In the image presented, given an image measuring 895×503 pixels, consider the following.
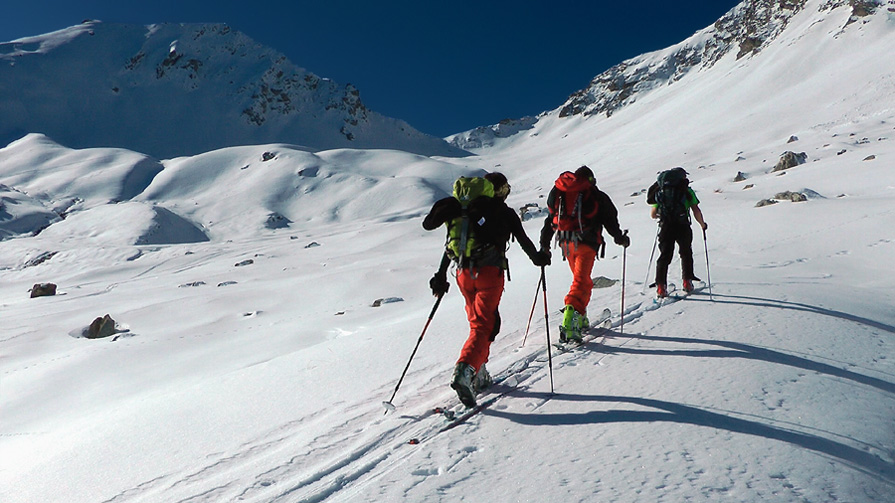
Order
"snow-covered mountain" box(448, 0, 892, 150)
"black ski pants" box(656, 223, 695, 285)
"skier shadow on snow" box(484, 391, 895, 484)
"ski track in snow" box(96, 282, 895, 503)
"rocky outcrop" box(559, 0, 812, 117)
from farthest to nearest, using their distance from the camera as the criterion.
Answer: "rocky outcrop" box(559, 0, 812, 117)
"snow-covered mountain" box(448, 0, 892, 150)
"black ski pants" box(656, 223, 695, 285)
"ski track in snow" box(96, 282, 895, 503)
"skier shadow on snow" box(484, 391, 895, 484)

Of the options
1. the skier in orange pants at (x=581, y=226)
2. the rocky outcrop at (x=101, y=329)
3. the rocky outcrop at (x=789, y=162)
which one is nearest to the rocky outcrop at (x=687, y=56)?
the rocky outcrop at (x=789, y=162)

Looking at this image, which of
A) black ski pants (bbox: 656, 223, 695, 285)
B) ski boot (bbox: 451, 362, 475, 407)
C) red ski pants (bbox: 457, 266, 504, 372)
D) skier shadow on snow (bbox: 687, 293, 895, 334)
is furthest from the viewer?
black ski pants (bbox: 656, 223, 695, 285)

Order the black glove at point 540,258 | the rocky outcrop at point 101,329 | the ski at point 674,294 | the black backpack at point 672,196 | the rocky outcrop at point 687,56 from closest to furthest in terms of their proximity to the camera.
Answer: the black glove at point 540,258
the ski at point 674,294
the black backpack at point 672,196
the rocky outcrop at point 101,329
the rocky outcrop at point 687,56

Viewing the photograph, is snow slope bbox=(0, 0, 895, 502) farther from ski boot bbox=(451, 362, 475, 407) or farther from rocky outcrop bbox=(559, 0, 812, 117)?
rocky outcrop bbox=(559, 0, 812, 117)

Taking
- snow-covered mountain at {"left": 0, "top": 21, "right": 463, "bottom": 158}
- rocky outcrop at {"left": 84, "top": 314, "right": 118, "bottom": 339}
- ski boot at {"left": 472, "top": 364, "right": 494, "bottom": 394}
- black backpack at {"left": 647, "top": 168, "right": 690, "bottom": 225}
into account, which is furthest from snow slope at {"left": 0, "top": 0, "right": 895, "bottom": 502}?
snow-covered mountain at {"left": 0, "top": 21, "right": 463, "bottom": 158}

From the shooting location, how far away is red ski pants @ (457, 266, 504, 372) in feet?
12.4

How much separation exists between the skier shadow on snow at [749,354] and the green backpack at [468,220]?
1734mm

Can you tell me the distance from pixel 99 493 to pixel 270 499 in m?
1.24

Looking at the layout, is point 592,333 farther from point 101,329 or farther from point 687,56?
point 687,56

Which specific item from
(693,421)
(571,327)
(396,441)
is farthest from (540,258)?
(396,441)

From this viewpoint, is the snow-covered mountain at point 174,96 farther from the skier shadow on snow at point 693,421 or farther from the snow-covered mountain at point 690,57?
the skier shadow on snow at point 693,421

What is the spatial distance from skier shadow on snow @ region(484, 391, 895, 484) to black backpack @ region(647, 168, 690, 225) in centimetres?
390

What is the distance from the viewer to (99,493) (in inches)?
123

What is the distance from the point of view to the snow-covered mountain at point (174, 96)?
93312mm
